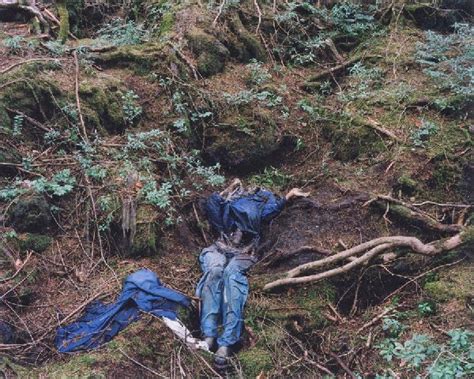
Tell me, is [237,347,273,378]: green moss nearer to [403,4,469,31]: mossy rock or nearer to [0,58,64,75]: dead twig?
[0,58,64,75]: dead twig

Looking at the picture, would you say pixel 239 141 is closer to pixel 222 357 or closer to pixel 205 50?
pixel 205 50

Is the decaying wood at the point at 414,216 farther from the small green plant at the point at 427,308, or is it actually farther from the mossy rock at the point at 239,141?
the mossy rock at the point at 239,141

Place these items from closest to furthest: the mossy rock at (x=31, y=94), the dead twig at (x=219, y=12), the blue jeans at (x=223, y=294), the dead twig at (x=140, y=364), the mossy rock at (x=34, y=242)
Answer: the dead twig at (x=140, y=364) < the blue jeans at (x=223, y=294) < the mossy rock at (x=34, y=242) < the mossy rock at (x=31, y=94) < the dead twig at (x=219, y=12)

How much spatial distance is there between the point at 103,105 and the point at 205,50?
6.82 feet

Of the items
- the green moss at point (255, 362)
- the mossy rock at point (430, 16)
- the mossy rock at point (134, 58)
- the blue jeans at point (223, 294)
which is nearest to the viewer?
→ the green moss at point (255, 362)

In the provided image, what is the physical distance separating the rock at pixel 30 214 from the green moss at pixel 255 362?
244 cm

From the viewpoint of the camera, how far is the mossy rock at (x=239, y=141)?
708cm

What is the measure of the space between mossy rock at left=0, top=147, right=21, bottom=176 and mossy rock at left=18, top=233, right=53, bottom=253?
2.64 ft

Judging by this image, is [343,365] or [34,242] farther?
[34,242]

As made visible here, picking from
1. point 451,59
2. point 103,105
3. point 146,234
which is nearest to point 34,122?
point 103,105

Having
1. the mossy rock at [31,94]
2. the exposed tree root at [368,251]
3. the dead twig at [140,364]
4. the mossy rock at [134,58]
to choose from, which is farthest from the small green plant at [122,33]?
the dead twig at [140,364]

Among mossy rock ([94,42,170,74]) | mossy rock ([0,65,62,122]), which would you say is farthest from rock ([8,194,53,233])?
mossy rock ([94,42,170,74])

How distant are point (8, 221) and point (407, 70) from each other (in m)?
6.29

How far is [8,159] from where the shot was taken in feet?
17.9
